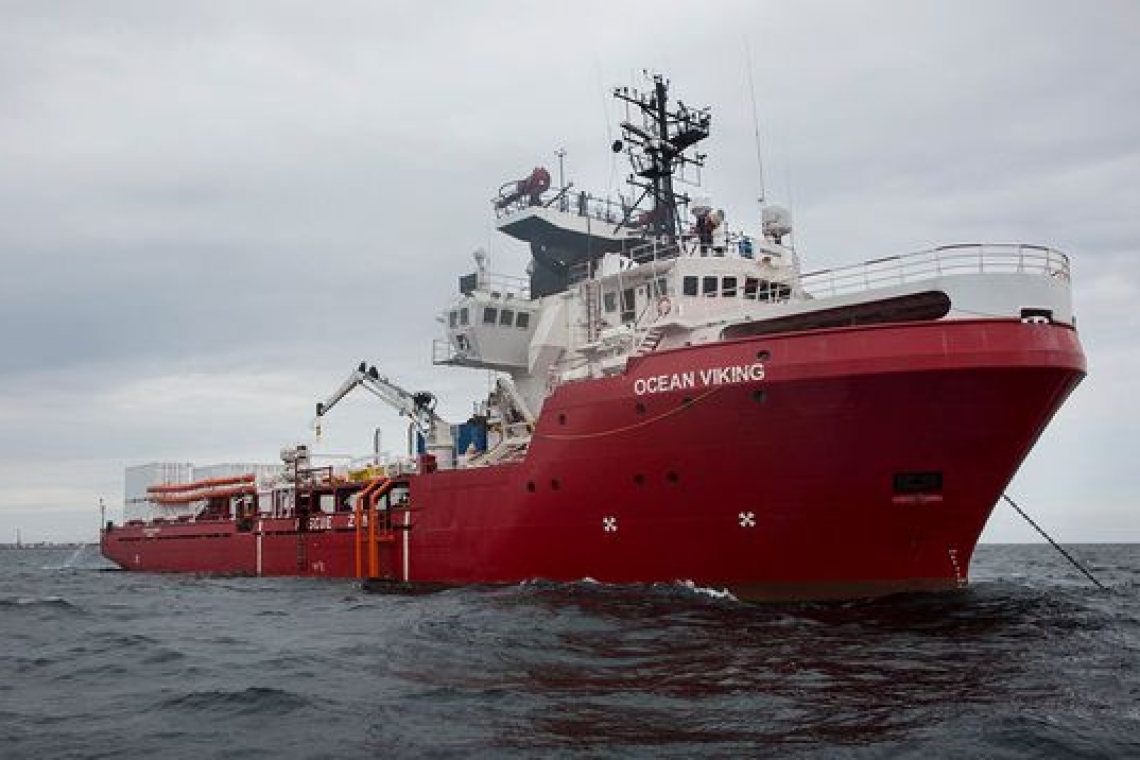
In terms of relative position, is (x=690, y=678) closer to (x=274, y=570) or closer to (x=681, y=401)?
(x=681, y=401)

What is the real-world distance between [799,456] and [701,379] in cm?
211

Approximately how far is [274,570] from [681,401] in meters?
17.2

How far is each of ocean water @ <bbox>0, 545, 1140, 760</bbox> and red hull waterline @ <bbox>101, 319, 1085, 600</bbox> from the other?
758 mm

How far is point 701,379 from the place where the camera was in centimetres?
1681

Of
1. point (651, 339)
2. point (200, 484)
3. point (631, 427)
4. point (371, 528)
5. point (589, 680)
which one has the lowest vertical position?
point (589, 680)

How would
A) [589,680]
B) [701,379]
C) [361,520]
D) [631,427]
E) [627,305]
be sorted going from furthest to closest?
[361,520] → [627,305] → [631,427] → [701,379] → [589,680]

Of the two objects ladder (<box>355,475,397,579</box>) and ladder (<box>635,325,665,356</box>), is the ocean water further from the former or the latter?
ladder (<box>355,475,397,579</box>)

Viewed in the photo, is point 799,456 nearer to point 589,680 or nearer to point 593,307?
point 589,680

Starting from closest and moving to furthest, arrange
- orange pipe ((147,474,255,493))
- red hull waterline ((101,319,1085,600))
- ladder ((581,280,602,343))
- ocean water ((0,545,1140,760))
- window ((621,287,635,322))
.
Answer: ocean water ((0,545,1140,760)), red hull waterline ((101,319,1085,600)), window ((621,287,635,322)), ladder ((581,280,602,343)), orange pipe ((147,474,255,493))

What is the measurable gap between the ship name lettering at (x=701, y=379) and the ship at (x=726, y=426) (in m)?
0.03

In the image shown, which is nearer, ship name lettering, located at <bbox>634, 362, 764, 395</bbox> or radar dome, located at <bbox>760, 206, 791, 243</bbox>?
ship name lettering, located at <bbox>634, 362, 764, 395</bbox>

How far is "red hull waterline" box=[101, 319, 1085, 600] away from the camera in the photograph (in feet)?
50.3

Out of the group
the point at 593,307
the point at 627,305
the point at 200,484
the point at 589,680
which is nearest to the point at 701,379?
the point at 627,305

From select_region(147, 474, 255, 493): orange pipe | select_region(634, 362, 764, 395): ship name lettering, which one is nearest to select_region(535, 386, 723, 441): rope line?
select_region(634, 362, 764, 395): ship name lettering
